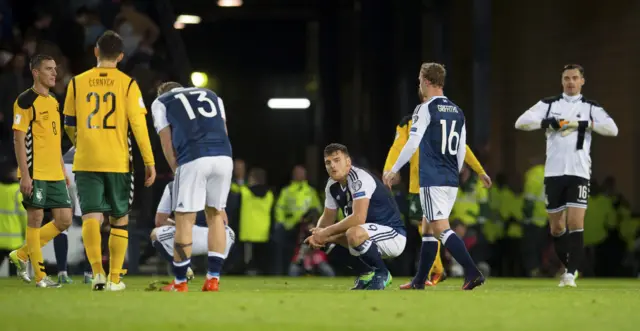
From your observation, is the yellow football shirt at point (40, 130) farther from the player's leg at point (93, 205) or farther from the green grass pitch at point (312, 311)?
the green grass pitch at point (312, 311)

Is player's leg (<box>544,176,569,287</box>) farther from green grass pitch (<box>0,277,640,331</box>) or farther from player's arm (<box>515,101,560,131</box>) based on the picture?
green grass pitch (<box>0,277,640,331</box>)

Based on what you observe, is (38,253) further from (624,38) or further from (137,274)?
(624,38)

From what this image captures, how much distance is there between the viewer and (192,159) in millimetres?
9828

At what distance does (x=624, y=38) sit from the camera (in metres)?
20.0

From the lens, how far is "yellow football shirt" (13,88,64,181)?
37.8 feet

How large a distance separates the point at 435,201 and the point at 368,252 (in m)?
0.76

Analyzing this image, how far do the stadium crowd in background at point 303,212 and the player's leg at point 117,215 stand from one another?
8.24m

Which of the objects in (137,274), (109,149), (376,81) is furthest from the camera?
(376,81)

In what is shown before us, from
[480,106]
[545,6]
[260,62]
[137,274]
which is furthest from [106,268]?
[260,62]

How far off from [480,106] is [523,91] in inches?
37.0

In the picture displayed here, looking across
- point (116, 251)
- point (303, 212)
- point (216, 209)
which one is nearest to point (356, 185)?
point (216, 209)

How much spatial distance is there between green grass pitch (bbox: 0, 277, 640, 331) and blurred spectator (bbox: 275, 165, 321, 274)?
973 centimetres

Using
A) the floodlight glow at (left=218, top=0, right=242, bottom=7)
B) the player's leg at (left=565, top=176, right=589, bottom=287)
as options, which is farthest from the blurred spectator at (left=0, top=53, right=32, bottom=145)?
the floodlight glow at (left=218, top=0, right=242, bottom=7)

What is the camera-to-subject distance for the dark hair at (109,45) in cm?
1001
